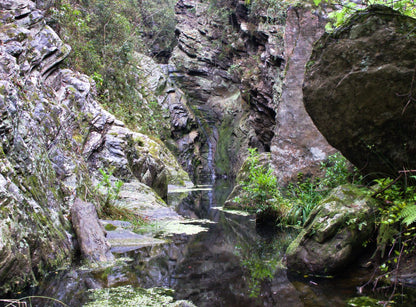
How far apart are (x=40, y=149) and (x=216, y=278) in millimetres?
2986

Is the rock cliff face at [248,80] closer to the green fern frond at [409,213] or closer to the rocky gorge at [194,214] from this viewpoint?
the rocky gorge at [194,214]

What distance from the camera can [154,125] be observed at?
67.0 ft

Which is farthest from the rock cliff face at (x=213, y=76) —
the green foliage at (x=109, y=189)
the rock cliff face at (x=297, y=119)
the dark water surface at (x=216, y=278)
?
the dark water surface at (x=216, y=278)

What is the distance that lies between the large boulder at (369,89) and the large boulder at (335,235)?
0.59 metres

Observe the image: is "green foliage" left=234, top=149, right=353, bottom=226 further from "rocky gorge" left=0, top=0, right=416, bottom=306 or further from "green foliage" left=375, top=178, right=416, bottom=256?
"green foliage" left=375, top=178, right=416, bottom=256

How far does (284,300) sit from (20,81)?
4570mm

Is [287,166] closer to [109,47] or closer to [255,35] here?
[109,47]

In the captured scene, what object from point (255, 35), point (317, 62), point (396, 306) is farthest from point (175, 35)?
point (396, 306)

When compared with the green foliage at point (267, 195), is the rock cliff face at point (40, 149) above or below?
above

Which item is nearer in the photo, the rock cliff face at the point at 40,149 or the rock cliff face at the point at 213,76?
the rock cliff face at the point at 40,149

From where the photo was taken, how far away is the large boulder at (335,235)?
12.1 feet

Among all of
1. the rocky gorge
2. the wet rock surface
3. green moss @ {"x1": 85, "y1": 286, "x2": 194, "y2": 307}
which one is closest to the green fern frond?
the rocky gorge

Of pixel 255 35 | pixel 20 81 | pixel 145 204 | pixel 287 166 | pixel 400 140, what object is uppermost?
pixel 255 35

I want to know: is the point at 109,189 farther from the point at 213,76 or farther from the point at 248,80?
the point at 213,76
